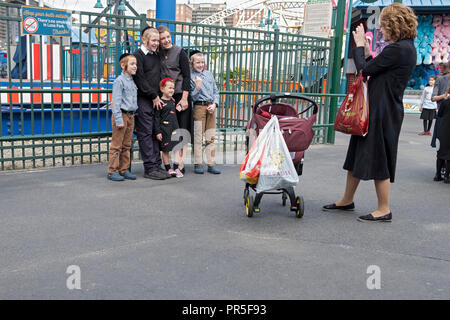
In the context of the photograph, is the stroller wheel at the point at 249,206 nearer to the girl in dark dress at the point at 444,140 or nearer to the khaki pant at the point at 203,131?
the khaki pant at the point at 203,131

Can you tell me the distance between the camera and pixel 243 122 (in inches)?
366

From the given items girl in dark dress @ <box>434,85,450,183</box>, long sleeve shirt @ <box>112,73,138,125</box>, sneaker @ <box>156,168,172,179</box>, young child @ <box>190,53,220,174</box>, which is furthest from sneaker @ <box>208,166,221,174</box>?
girl in dark dress @ <box>434,85,450,183</box>

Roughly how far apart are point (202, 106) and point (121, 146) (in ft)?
4.54

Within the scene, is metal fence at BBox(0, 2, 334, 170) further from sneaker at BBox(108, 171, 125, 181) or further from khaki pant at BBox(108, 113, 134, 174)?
sneaker at BBox(108, 171, 125, 181)

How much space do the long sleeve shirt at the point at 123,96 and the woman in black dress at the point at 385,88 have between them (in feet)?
9.74

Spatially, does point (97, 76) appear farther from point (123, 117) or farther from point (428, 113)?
point (428, 113)

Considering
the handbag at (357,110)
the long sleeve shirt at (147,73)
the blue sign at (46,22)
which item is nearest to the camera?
the handbag at (357,110)

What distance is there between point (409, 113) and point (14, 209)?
1978 centimetres

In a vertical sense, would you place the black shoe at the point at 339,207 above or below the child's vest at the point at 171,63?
below

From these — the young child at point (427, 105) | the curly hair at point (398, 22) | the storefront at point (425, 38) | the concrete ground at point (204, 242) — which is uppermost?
the storefront at point (425, 38)

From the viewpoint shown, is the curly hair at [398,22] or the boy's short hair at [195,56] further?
the boy's short hair at [195,56]

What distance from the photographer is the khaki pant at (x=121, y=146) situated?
21.4 ft

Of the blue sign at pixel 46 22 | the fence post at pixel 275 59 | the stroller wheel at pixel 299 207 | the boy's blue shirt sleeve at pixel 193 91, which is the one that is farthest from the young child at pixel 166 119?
the fence post at pixel 275 59
